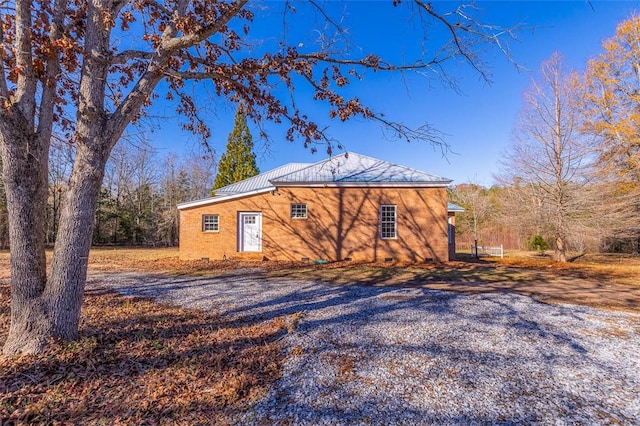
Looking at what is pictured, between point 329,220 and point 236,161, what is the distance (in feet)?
61.4

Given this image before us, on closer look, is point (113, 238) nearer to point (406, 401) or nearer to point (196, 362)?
point (196, 362)

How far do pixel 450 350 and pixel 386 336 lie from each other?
2.90 feet

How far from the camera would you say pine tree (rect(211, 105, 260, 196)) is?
29.2m

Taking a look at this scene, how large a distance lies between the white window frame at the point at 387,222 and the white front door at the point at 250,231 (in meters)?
6.14

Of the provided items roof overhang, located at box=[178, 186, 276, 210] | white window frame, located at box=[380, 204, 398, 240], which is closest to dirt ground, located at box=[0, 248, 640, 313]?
white window frame, located at box=[380, 204, 398, 240]

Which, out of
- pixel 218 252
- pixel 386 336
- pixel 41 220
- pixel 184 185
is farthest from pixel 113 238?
pixel 386 336

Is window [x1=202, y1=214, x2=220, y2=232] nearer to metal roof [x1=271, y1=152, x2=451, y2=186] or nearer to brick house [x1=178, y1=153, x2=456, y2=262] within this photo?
brick house [x1=178, y1=153, x2=456, y2=262]

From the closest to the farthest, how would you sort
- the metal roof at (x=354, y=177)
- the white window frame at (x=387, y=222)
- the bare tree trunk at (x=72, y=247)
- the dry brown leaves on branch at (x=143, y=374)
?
1. the dry brown leaves on branch at (x=143, y=374)
2. the bare tree trunk at (x=72, y=247)
3. the metal roof at (x=354, y=177)
4. the white window frame at (x=387, y=222)

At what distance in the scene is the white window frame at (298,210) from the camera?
570 inches

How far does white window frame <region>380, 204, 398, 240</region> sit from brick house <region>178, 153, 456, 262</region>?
5 centimetres

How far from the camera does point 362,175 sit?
48.8 feet

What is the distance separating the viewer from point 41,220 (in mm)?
3697

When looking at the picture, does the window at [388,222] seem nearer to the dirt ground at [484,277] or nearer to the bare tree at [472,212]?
the dirt ground at [484,277]

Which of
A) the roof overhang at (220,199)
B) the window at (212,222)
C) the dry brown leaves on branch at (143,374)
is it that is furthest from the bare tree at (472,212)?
the dry brown leaves on branch at (143,374)
